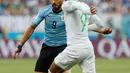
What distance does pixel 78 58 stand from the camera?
1036 cm

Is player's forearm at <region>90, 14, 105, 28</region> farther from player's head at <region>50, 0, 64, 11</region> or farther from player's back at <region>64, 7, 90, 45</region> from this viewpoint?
player's head at <region>50, 0, 64, 11</region>

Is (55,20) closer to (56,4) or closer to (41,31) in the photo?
(56,4)

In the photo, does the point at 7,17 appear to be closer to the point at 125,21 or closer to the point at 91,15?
the point at 125,21

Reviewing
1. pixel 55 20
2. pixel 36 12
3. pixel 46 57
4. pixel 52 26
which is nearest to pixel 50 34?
pixel 52 26

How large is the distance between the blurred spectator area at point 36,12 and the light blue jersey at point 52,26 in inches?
642

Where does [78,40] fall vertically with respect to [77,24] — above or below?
below

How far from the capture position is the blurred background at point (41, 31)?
26.0m

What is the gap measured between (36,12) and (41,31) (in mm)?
1181

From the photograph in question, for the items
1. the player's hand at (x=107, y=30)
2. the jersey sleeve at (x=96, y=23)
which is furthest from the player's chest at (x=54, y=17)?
the player's hand at (x=107, y=30)

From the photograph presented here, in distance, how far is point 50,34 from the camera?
472 inches

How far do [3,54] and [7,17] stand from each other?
10.5 feet

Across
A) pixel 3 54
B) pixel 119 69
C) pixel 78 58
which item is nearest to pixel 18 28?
pixel 3 54

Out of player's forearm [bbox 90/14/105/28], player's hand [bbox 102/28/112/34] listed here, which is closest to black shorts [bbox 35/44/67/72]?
player's hand [bbox 102/28/112/34]

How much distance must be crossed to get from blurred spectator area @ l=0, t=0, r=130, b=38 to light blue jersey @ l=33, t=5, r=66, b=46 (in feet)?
53.5
